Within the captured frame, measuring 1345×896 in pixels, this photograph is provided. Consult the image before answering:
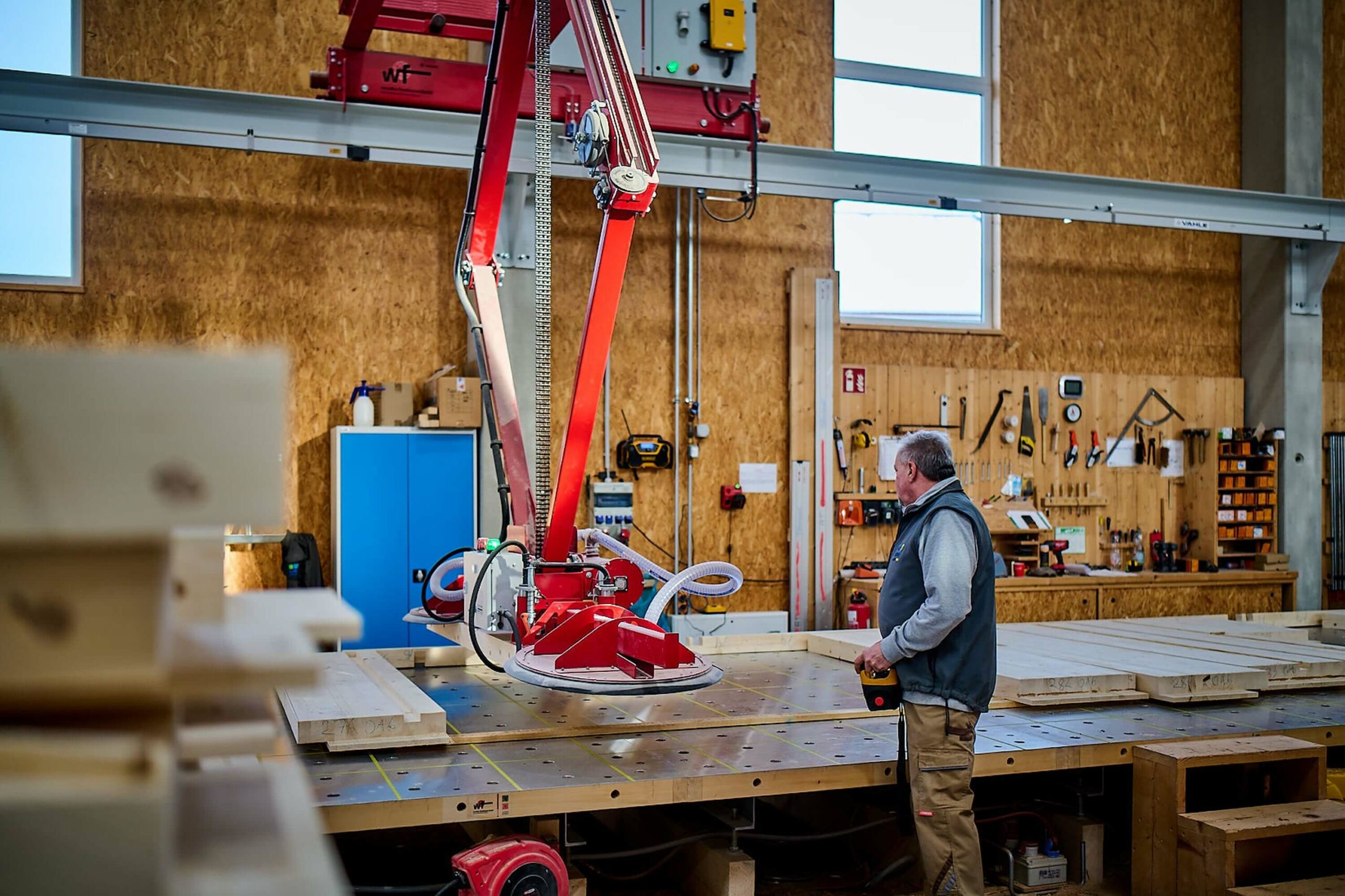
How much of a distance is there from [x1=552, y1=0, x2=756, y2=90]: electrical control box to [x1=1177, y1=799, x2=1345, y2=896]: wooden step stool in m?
4.33

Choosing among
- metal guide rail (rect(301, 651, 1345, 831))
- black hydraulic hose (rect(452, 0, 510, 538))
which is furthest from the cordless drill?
black hydraulic hose (rect(452, 0, 510, 538))

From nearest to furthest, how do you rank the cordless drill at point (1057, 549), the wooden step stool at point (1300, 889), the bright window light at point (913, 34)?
the wooden step stool at point (1300, 889), the cordless drill at point (1057, 549), the bright window light at point (913, 34)

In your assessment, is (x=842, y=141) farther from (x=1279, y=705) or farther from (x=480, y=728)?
(x=480, y=728)

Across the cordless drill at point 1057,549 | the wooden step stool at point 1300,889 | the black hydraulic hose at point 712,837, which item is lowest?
the black hydraulic hose at point 712,837

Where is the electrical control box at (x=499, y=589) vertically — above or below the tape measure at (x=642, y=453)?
below

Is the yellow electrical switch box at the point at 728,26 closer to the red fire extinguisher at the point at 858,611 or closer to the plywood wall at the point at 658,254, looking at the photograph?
the plywood wall at the point at 658,254

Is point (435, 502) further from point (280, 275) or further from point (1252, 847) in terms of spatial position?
point (1252, 847)

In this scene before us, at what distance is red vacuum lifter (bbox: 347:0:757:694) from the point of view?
3.39 metres

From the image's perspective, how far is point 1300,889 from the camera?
2922 mm

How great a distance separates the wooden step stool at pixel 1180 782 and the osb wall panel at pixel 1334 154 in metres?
6.61

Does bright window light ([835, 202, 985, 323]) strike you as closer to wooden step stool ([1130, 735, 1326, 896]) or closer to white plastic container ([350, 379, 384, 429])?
white plastic container ([350, 379, 384, 429])

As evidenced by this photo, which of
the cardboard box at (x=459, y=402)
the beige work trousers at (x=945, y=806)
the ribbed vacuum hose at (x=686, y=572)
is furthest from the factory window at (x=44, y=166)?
the beige work trousers at (x=945, y=806)

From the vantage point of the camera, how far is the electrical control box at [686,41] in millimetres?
5840

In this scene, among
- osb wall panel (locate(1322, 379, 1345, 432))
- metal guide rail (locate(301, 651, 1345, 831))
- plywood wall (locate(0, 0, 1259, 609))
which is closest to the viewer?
metal guide rail (locate(301, 651, 1345, 831))
